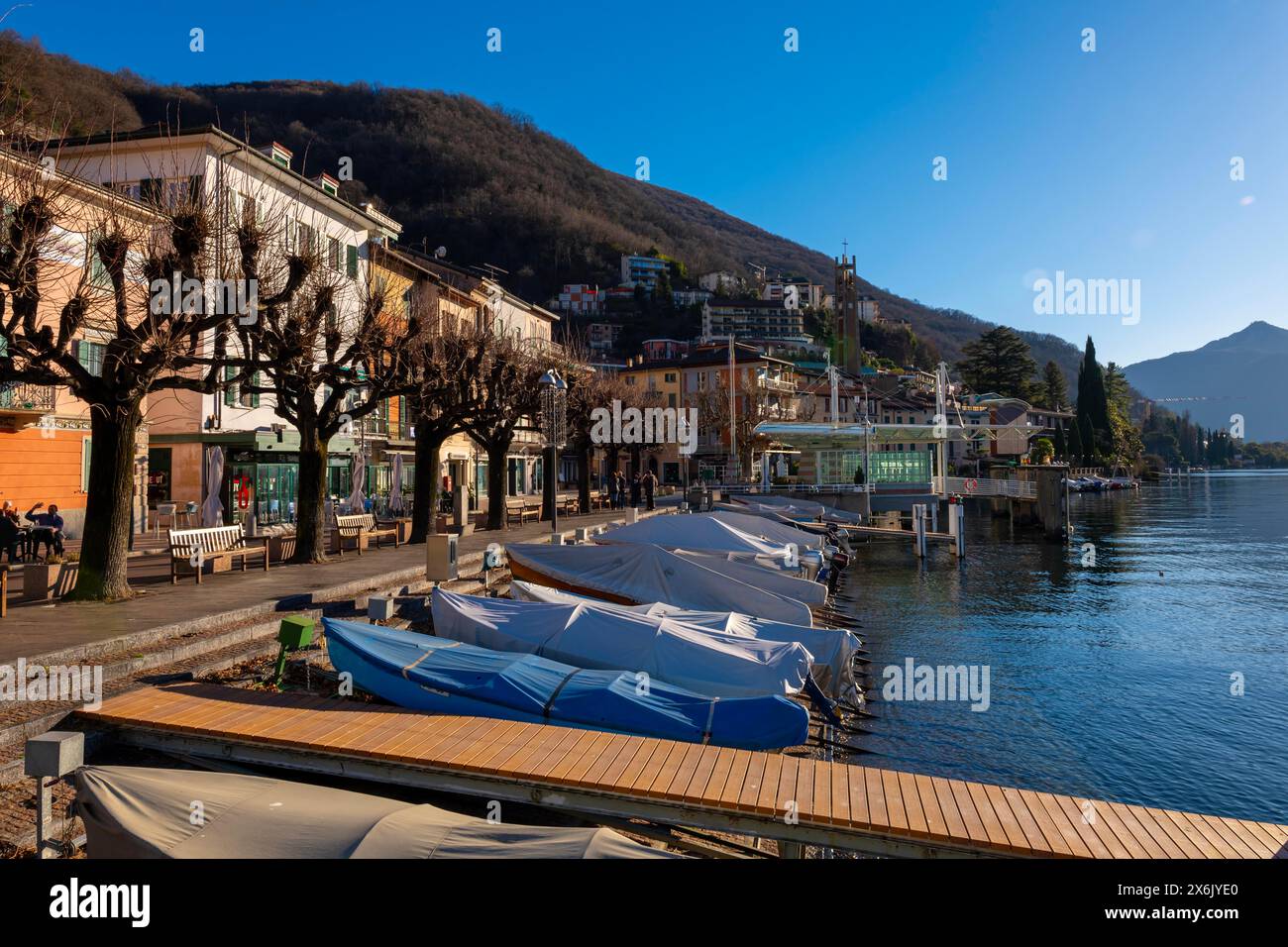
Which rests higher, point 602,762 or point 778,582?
point 778,582

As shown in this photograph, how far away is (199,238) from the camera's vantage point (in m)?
14.0

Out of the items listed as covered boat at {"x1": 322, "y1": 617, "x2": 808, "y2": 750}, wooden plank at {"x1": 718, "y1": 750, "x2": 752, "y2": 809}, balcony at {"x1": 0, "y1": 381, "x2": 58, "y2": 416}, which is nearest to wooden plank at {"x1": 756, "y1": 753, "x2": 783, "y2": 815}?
wooden plank at {"x1": 718, "y1": 750, "x2": 752, "y2": 809}

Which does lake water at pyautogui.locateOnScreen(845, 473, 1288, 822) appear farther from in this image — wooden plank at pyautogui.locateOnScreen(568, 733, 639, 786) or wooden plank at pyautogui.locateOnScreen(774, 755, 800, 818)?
wooden plank at pyautogui.locateOnScreen(568, 733, 639, 786)

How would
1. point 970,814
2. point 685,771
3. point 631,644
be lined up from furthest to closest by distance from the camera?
point 631,644
point 685,771
point 970,814

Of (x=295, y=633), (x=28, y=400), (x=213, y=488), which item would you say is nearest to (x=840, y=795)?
(x=295, y=633)

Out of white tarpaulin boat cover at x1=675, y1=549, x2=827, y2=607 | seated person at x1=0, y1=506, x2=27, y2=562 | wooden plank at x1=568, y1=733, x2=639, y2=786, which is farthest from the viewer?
white tarpaulin boat cover at x1=675, y1=549, x2=827, y2=607

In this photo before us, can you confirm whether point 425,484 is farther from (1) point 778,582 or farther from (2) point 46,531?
(1) point 778,582

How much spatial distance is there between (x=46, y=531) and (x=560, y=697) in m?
16.9

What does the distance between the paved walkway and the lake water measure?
418 inches

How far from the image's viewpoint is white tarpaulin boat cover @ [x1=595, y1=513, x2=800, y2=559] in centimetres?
2425

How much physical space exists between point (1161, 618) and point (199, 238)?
2852 centimetres

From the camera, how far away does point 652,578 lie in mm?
19219

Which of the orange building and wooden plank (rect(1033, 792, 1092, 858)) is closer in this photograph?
wooden plank (rect(1033, 792, 1092, 858))
